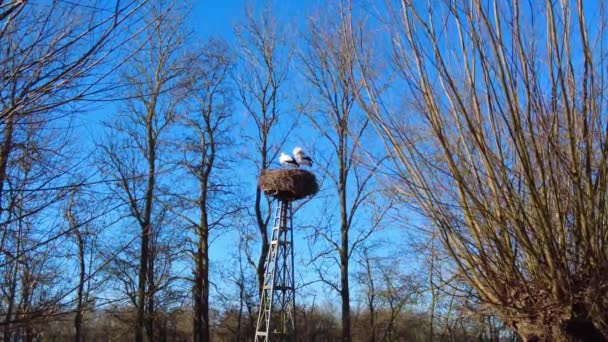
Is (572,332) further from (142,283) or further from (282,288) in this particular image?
(142,283)

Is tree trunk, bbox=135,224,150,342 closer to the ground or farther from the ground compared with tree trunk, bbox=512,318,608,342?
farther from the ground

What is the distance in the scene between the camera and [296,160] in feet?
41.8

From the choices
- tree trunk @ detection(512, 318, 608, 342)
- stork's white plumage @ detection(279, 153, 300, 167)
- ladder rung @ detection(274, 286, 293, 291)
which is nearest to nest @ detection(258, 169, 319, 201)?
stork's white plumage @ detection(279, 153, 300, 167)

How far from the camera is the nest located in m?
12.2

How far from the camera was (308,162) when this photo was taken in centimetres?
1279

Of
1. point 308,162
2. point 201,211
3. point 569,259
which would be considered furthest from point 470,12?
point 201,211

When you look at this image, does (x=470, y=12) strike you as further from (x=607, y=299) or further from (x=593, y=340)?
(x=593, y=340)

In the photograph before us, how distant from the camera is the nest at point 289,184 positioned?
482 inches

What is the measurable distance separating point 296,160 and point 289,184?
768mm

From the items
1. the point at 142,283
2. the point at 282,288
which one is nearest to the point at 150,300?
the point at 142,283

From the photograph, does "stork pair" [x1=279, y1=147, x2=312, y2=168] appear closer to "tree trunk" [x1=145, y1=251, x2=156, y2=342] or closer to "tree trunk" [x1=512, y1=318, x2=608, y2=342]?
"tree trunk" [x1=145, y1=251, x2=156, y2=342]

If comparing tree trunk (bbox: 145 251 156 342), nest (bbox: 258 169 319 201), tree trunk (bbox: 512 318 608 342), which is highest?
nest (bbox: 258 169 319 201)

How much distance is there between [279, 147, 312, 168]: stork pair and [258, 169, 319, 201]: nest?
0.98 ft

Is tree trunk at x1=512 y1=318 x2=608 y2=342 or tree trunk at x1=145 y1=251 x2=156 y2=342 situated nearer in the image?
tree trunk at x1=512 y1=318 x2=608 y2=342
